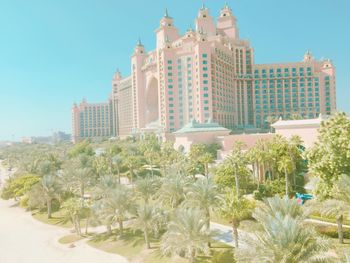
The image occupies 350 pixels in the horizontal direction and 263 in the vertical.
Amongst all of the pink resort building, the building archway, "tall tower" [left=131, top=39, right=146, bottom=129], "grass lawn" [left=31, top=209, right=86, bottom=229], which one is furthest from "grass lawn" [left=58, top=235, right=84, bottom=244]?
"tall tower" [left=131, top=39, right=146, bottom=129]

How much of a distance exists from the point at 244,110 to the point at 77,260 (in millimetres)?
108245

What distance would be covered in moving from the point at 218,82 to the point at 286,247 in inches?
3820

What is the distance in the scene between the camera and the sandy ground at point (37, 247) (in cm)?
3312

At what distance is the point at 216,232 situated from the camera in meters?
27.0

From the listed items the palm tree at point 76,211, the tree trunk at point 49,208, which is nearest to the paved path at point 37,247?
the tree trunk at point 49,208

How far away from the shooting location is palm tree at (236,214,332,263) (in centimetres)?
1680

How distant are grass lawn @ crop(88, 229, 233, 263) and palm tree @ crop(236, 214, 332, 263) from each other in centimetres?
914

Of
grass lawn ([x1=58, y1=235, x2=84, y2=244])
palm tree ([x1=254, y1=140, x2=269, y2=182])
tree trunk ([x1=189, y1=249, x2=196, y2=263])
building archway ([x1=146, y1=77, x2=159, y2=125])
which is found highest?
building archway ([x1=146, y1=77, x2=159, y2=125])

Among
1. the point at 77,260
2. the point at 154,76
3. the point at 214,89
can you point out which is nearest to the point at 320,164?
the point at 77,260

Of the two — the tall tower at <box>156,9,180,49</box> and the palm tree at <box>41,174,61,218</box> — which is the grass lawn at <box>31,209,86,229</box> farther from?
the tall tower at <box>156,9,180,49</box>

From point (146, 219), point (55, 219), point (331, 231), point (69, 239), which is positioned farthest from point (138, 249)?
point (55, 219)

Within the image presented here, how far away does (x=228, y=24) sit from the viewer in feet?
431

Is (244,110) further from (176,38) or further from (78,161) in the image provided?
(78,161)

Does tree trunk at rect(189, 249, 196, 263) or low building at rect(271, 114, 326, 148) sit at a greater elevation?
low building at rect(271, 114, 326, 148)
